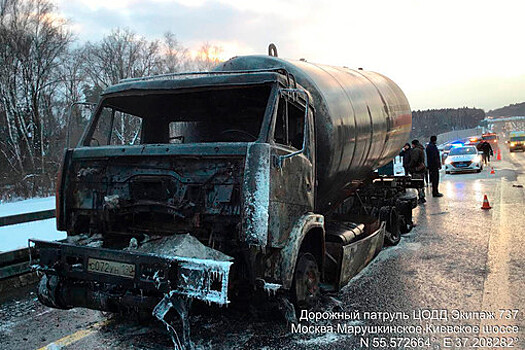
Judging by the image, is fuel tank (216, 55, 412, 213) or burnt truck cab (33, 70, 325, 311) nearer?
burnt truck cab (33, 70, 325, 311)

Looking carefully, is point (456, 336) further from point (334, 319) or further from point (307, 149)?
point (307, 149)

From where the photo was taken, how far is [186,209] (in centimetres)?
388

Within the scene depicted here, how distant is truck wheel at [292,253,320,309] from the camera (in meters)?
4.41

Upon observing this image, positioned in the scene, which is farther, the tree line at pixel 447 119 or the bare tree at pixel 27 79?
the tree line at pixel 447 119

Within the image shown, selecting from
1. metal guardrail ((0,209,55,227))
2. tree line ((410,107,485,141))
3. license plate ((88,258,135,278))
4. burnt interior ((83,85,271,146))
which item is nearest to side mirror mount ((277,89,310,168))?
burnt interior ((83,85,271,146))

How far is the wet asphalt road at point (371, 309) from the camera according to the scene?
416cm

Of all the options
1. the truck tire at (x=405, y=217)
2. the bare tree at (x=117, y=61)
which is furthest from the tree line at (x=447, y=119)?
the truck tire at (x=405, y=217)

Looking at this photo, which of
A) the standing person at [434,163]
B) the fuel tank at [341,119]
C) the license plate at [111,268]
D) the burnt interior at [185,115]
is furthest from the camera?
the standing person at [434,163]

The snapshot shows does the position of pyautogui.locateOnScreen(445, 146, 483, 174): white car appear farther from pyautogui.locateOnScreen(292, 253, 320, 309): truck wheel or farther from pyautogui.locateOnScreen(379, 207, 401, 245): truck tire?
pyautogui.locateOnScreen(292, 253, 320, 309): truck wheel

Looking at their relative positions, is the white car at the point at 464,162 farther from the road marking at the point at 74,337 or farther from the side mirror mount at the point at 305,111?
the road marking at the point at 74,337

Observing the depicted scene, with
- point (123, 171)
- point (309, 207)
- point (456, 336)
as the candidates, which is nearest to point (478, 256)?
point (456, 336)

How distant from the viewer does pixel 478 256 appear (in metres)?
7.02

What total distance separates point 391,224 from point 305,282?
4414 millimetres

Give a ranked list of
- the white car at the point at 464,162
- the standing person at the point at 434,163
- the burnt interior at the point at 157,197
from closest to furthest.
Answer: the burnt interior at the point at 157,197 < the standing person at the point at 434,163 < the white car at the point at 464,162
